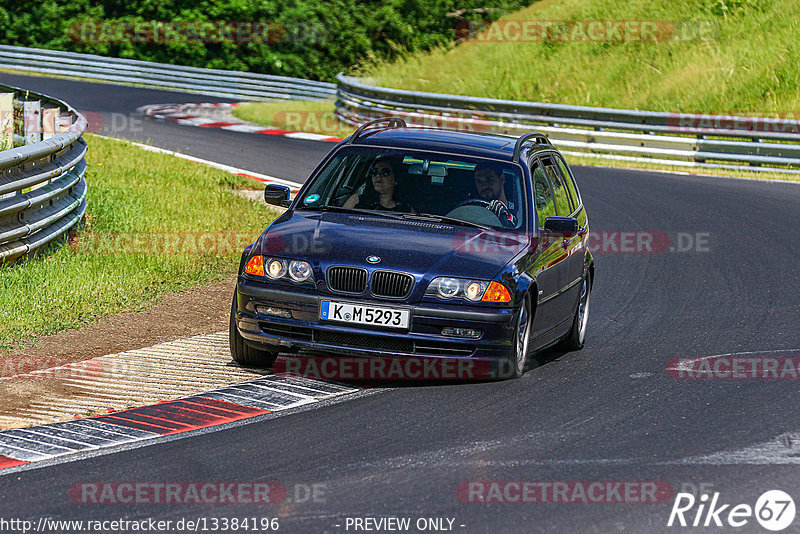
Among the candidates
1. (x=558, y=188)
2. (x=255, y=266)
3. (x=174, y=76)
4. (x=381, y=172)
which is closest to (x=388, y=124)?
(x=381, y=172)

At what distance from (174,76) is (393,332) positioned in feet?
102

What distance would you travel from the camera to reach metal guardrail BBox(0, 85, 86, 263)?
1037cm

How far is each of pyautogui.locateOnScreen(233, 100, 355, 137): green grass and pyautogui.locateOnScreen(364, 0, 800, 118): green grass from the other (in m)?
2.16

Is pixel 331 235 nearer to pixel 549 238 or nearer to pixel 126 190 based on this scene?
pixel 549 238

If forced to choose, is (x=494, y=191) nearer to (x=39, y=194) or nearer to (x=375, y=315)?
(x=375, y=315)

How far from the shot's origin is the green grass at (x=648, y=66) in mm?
29156

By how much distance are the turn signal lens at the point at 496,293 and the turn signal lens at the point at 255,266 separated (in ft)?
4.81

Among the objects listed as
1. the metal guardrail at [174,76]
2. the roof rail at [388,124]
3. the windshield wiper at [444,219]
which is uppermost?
the roof rail at [388,124]

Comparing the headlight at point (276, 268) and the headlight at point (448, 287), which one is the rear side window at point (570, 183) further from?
the headlight at point (276, 268)

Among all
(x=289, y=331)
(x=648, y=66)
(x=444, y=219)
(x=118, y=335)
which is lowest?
(x=118, y=335)

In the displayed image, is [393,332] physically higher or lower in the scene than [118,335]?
higher

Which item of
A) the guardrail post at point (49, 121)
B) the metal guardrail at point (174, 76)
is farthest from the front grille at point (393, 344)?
the metal guardrail at point (174, 76)

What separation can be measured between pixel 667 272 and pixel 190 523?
887cm

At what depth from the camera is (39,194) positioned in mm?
11016
